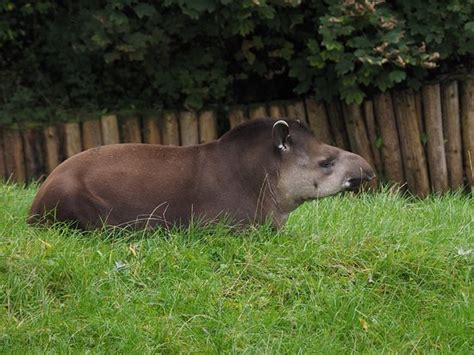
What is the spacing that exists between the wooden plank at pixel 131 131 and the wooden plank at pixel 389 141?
253 cm

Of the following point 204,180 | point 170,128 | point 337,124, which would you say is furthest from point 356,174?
point 170,128

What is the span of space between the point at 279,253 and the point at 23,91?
6135 mm

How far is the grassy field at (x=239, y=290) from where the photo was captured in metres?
5.93

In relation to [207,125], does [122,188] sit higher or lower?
higher

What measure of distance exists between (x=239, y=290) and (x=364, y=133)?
474 cm

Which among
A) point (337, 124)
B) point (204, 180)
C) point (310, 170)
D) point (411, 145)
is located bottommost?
point (411, 145)

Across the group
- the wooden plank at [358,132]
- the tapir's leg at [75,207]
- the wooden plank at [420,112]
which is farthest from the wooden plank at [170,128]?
the tapir's leg at [75,207]

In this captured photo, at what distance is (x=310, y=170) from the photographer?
7.55m

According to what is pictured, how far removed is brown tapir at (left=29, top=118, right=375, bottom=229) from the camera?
716 centimetres

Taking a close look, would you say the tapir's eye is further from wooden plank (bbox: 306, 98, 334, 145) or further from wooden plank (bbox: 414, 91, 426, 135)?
wooden plank (bbox: 306, 98, 334, 145)

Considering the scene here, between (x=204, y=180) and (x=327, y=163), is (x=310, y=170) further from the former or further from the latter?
(x=204, y=180)

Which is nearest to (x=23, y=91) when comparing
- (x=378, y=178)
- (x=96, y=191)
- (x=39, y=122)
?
(x=39, y=122)

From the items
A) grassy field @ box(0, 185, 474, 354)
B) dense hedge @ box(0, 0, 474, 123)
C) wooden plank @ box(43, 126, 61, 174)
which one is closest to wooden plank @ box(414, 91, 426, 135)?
dense hedge @ box(0, 0, 474, 123)

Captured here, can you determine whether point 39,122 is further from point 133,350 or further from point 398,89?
point 133,350
